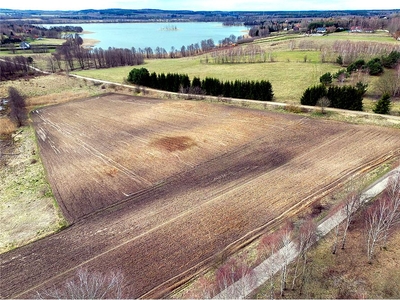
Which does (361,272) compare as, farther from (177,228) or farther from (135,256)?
(135,256)

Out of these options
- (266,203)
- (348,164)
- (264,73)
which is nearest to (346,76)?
(264,73)

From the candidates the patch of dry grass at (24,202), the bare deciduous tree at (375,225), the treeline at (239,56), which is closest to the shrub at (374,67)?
the treeline at (239,56)

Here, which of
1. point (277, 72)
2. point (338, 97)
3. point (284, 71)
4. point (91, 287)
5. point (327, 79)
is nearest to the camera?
point (91, 287)

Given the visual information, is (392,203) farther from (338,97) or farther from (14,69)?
(14,69)

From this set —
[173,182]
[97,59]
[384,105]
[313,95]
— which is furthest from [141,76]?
[384,105]

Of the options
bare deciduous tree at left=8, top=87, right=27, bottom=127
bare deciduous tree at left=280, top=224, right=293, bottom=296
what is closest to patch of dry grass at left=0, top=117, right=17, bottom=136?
bare deciduous tree at left=8, top=87, right=27, bottom=127

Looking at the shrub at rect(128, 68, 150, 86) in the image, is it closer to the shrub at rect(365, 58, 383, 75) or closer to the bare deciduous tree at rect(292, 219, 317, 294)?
the shrub at rect(365, 58, 383, 75)
